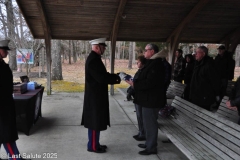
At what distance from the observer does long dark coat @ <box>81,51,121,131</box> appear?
3.39 meters

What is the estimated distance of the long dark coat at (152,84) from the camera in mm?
3240

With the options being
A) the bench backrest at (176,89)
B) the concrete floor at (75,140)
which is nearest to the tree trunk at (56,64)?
the concrete floor at (75,140)

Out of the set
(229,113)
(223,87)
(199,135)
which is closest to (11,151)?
(199,135)

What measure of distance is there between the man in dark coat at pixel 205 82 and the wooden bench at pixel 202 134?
0.27 m

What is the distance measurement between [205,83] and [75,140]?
99.0 inches

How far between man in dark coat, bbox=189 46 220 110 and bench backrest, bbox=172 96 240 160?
267 millimetres

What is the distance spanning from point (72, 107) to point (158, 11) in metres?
3.73

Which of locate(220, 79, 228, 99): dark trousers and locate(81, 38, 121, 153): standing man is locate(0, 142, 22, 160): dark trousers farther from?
locate(220, 79, 228, 99): dark trousers

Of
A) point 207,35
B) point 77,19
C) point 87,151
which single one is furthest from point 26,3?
point 207,35

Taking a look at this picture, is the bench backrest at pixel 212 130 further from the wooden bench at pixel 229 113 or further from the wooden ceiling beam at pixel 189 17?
the wooden ceiling beam at pixel 189 17

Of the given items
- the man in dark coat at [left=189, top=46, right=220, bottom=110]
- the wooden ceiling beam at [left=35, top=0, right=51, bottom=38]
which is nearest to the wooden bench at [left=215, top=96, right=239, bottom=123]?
the man in dark coat at [left=189, top=46, right=220, bottom=110]

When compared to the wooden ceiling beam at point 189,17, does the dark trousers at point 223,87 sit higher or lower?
lower

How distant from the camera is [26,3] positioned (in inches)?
228

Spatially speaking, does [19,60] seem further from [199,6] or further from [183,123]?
[183,123]
